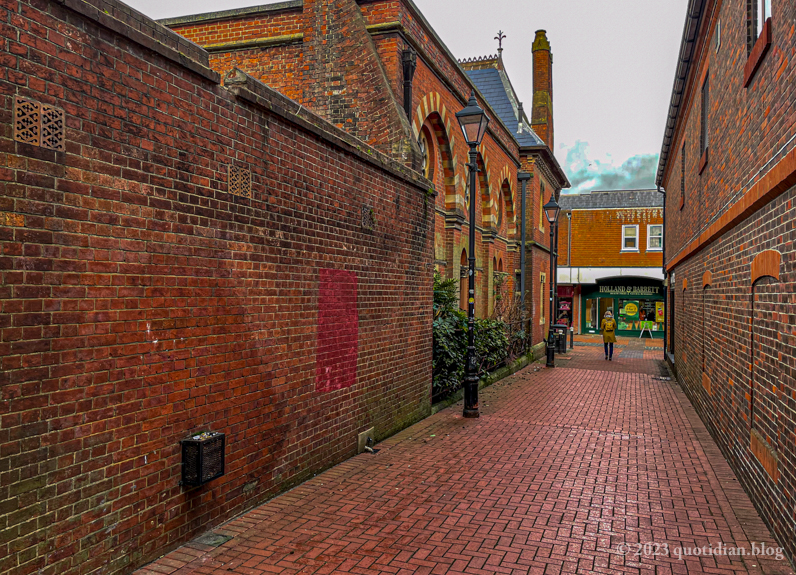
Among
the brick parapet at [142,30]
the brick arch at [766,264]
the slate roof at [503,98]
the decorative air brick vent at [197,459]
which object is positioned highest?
the slate roof at [503,98]

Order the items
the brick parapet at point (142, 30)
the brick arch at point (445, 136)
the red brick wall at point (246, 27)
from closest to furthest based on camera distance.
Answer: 1. the brick parapet at point (142, 30)
2. the red brick wall at point (246, 27)
3. the brick arch at point (445, 136)

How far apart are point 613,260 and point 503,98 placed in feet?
45.1

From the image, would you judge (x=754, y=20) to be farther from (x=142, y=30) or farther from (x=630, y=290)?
(x=630, y=290)

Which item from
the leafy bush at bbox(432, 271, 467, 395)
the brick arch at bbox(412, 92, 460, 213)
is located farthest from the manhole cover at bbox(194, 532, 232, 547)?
the brick arch at bbox(412, 92, 460, 213)

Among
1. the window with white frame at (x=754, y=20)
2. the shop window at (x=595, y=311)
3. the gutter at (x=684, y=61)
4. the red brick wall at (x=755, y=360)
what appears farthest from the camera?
the shop window at (x=595, y=311)

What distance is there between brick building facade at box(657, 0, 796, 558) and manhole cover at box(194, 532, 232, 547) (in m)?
4.20

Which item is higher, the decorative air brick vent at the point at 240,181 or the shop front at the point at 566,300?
the decorative air brick vent at the point at 240,181

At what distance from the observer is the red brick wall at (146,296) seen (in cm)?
328

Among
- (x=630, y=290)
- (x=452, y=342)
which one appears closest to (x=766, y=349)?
(x=452, y=342)

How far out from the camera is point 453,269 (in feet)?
50.5

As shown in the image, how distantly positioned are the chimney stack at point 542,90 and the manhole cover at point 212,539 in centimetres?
2668

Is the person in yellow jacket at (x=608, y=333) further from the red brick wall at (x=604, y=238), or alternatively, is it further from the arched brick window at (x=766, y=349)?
the arched brick window at (x=766, y=349)

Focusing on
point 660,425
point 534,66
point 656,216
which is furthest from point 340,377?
point 656,216

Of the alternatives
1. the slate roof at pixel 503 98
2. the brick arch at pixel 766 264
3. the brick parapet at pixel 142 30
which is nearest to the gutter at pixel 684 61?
the brick arch at pixel 766 264
